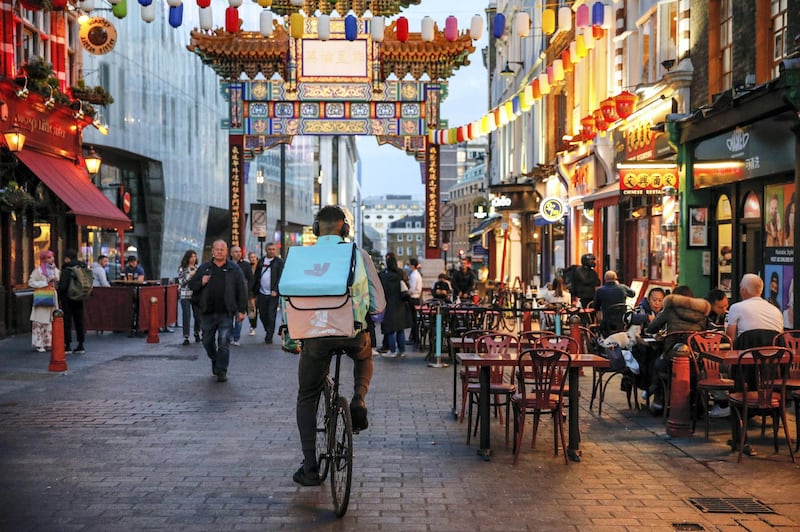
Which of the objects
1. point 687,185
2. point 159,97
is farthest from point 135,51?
point 687,185

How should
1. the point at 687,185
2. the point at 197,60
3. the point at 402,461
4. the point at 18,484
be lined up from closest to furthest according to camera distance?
1. the point at 18,484
2. the point at 402,461
3. the point at 687,185
4. the point at 197,60

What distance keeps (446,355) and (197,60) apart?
118 ft

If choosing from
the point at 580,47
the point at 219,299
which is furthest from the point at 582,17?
the point at 219,299

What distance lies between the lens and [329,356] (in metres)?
6.57

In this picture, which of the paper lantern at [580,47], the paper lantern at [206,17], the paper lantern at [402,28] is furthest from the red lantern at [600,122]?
the paper lantern at [206,17]

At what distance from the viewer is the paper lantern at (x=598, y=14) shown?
1861 cm

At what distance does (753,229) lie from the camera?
1474 cm

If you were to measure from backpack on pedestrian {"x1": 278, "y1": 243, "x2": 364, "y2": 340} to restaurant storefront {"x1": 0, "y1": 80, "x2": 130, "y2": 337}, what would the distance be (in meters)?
13.6

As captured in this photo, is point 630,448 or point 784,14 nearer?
point 630,448

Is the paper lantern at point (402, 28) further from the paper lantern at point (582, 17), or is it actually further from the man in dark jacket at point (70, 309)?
the man in dark jacket at point (70, 309)

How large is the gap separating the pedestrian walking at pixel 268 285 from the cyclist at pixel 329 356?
11.9 metres

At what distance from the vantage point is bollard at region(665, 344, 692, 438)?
8984 millimetres

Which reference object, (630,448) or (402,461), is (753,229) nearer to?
(630,448)

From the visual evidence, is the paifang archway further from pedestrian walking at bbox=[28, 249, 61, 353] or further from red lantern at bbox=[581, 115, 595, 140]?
pedestrian walking at bbox=[28, 249, 61, 353]
